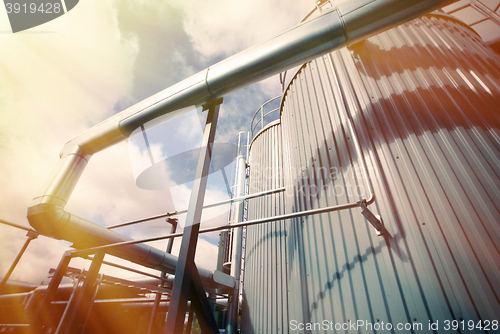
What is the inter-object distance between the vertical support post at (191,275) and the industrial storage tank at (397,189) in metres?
1.27

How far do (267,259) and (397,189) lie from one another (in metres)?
2.71

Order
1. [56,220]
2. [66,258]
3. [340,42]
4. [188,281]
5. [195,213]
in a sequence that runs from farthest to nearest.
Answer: [66,258] → [56,220] → [340,42] → [195,213] → [188,281]

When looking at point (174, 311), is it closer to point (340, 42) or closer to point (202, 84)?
point (202, 84)

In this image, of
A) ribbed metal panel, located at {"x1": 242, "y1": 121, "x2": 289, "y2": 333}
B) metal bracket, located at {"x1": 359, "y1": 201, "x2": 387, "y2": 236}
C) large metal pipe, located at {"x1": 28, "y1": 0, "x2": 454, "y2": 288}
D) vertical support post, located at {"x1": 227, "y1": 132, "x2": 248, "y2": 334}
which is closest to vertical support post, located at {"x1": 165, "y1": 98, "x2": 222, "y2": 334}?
large metal pipe, located at {"x1": 28, "y1": 0, "x2": 454, "y2": 288}

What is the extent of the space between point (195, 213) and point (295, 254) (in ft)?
5.25

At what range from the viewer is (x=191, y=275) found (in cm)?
188

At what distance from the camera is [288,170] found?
12.4 feet

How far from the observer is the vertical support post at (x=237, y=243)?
6.04 metres

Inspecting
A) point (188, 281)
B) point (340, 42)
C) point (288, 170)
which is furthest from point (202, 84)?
point (188, 281)
